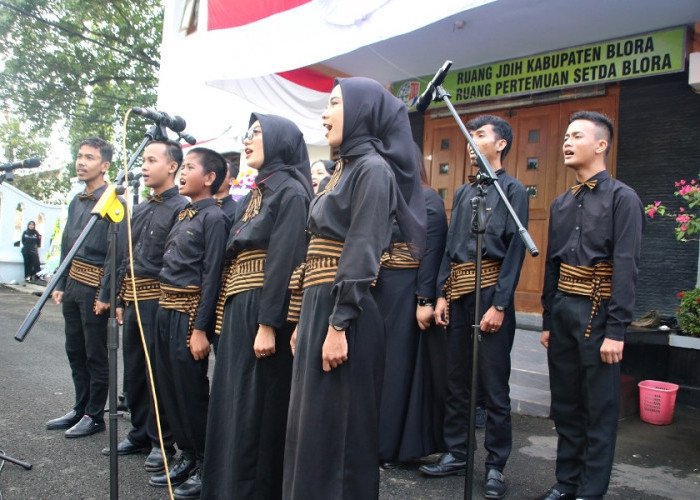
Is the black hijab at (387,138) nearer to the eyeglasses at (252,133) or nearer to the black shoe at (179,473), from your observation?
the eyeglasses at (252,133)

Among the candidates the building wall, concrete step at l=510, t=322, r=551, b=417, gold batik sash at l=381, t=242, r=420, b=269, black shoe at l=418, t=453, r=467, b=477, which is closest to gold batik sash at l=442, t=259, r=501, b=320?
gold batik sash at l=381, t=242, r=420, b=269

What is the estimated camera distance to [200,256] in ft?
11.5

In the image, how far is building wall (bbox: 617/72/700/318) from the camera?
19.8 ft

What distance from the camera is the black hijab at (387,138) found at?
2.50m

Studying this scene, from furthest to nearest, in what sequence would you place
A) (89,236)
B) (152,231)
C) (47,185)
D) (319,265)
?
1. (47,185)
2. (89,236)
3. (152,231)
4. (319,265)

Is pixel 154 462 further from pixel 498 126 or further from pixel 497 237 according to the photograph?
pixel 498 126

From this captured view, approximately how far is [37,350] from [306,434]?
621 centimetres

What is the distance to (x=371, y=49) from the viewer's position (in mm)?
7328

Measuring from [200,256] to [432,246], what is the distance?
148 centimetres

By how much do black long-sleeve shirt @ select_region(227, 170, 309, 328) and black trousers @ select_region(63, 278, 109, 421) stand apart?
1751 mm

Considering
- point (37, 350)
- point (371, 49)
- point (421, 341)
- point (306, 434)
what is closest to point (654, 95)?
point (371, 49)

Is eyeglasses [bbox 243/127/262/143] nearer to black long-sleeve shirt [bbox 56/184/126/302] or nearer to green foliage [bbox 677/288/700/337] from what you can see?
black long-sleeve shirt [bbox 56/184/126/302]

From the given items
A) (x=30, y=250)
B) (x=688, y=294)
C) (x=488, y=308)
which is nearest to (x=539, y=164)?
(x=688, y=294)

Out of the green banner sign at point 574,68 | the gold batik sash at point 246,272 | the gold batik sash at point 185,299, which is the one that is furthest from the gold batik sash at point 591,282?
the green banner sign at point 574,68
